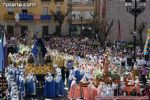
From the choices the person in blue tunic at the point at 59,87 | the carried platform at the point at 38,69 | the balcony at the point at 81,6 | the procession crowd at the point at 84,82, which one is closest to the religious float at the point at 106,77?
the procession crowd at the point at 84,82

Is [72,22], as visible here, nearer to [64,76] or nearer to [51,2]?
[51,2]

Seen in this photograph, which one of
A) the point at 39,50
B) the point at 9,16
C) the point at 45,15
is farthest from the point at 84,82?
the point at 45,15

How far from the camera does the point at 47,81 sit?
21.3 m

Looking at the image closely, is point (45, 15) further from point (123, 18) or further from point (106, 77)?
point (106, 77)

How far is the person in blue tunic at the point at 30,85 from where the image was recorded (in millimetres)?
21269

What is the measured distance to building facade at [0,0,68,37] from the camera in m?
59.1

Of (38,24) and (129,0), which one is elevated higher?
(129,0)

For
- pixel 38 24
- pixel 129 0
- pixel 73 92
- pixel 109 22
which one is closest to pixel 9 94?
pixel 73 92

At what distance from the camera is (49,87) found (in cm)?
2147

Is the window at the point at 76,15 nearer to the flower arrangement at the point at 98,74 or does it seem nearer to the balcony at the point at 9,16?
the balcony at the point at 9,16

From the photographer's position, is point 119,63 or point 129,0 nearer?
point 129,0

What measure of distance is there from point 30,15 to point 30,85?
38.8 m

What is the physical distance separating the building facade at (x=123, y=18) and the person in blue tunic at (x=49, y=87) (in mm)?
28981

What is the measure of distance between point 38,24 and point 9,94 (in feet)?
141
